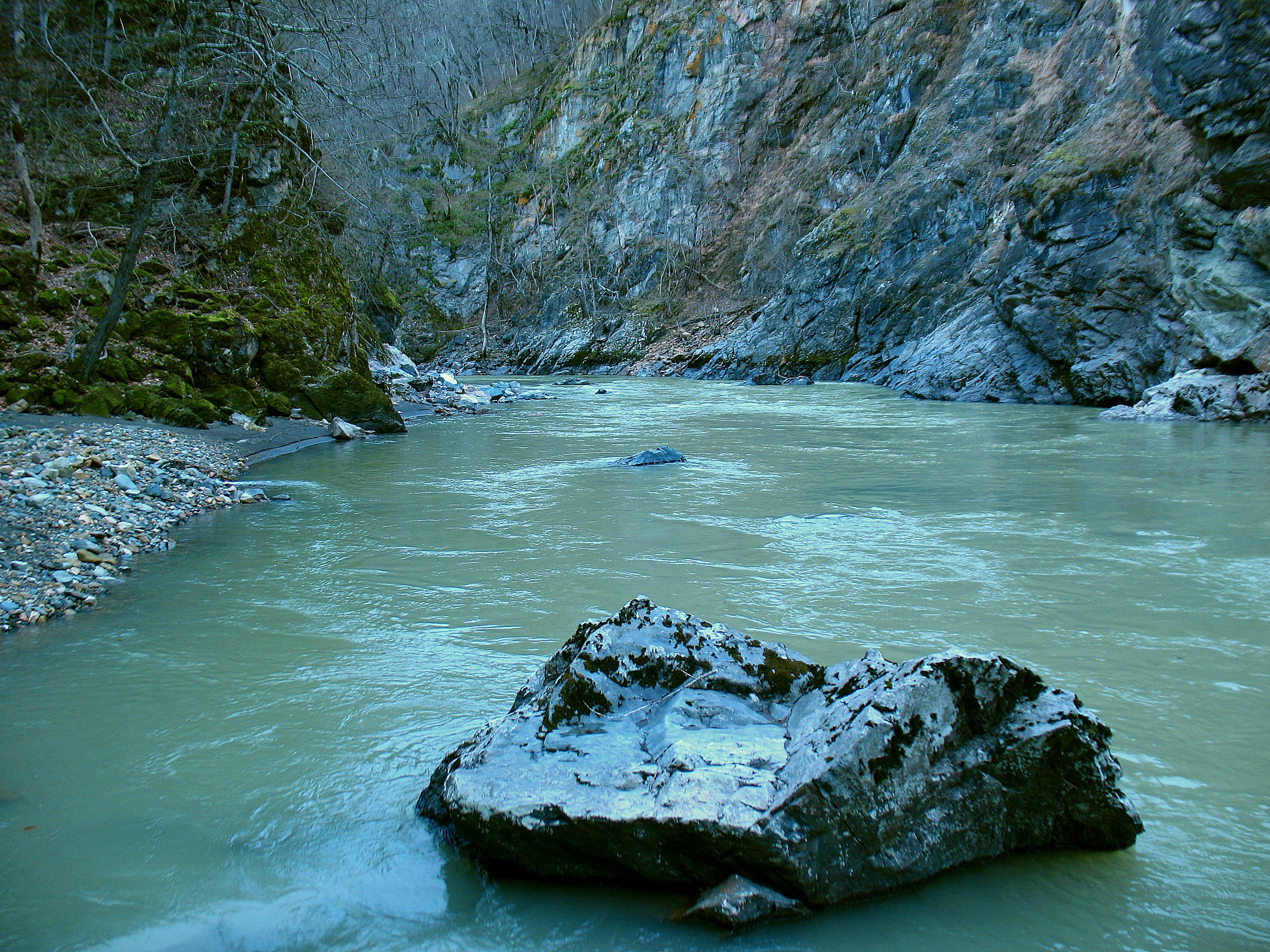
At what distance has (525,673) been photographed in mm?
3977

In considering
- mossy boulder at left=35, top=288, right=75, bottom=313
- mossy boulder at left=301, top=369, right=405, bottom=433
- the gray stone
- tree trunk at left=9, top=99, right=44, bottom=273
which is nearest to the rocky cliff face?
mossy boulder at left=301, top=369, right=405, bottom=433

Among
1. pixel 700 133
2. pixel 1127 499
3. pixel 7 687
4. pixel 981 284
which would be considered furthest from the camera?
pixel 700 133

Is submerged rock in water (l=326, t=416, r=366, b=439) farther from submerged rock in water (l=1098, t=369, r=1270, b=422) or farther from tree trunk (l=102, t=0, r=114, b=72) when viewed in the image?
submerged rock in water (l=1098, t=369, r=1270, b=422)

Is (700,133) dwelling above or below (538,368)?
above

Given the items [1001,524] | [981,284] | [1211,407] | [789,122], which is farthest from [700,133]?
[1001,524]

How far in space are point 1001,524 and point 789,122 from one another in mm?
45875

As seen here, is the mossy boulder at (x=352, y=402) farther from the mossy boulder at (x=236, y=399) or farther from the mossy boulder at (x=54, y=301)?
the mossy boulder at (x=54, y=301)

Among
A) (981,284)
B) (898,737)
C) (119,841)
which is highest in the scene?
(981,284)

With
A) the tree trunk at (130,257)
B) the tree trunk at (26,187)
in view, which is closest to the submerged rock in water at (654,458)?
the tree trunk at (130,257)

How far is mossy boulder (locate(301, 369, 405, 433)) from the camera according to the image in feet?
49.1

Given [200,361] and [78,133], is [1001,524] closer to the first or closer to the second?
[200,361]

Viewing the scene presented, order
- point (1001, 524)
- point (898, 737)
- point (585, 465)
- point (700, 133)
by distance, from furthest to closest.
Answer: point (700, 133) < point (585, 465) < point (1001, 524) < point (898, 737)

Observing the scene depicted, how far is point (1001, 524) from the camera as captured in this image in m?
6.97

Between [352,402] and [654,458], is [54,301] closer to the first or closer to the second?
[352,402]
